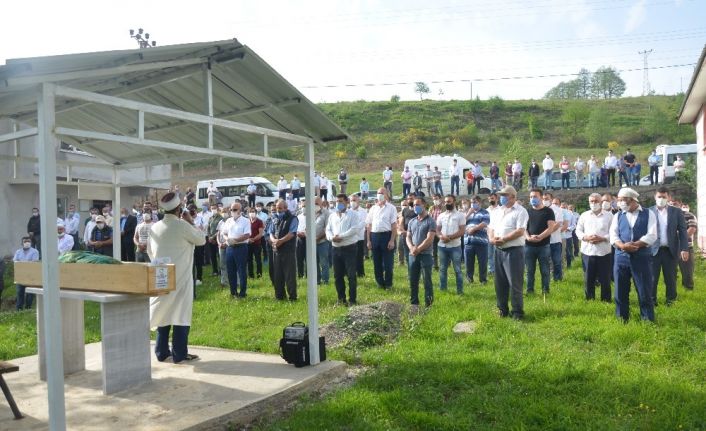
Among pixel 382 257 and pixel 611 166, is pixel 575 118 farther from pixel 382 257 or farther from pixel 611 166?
pixel 382 257

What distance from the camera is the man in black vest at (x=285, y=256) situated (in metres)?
11.4

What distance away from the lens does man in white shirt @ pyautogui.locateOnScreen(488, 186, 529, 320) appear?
8.98 metres

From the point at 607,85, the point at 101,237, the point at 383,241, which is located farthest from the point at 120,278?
the point at 607,85

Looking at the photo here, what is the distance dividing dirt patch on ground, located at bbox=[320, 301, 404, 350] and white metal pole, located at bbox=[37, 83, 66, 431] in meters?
4.20

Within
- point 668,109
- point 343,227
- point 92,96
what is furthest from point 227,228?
point 668,109

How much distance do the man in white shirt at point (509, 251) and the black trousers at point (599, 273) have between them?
1.77 meters

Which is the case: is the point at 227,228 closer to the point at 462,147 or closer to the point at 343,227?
the point at 343,227

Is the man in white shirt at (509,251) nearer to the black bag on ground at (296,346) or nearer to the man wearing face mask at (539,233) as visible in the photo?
the man wearing face mask at (539,233)

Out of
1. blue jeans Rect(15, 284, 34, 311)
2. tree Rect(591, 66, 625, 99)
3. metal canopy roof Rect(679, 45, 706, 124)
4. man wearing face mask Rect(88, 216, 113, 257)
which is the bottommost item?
blue jeans Rect(15, 284, 34, 311)

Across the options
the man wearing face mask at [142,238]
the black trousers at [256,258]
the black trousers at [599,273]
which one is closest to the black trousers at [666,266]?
the black trousers at [599,273]

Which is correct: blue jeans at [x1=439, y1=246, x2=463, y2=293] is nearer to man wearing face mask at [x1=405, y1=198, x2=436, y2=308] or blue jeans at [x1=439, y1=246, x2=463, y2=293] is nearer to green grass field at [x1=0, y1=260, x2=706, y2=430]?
green grass field at [x1=0, y1=260, x2=706, y2=430]

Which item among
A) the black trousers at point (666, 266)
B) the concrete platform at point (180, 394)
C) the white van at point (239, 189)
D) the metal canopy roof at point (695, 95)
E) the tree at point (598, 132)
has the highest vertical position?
the tree at point (598, 132)

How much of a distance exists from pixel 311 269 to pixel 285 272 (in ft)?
15.2

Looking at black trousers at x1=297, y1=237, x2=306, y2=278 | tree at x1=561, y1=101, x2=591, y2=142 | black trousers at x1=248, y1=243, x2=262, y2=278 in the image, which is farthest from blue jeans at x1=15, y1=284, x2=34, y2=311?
tree at x1=561, y1=101, x2=591, y2=142
